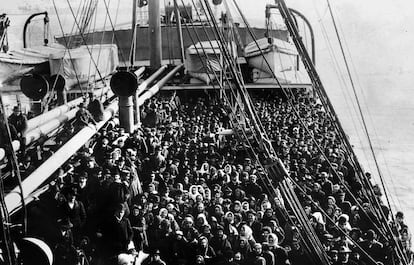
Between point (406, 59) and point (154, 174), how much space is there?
63.8 metres

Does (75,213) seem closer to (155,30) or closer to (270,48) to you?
(155,30)

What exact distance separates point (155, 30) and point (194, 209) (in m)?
10.7

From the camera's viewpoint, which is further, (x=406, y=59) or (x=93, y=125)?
(x=406, y=59)

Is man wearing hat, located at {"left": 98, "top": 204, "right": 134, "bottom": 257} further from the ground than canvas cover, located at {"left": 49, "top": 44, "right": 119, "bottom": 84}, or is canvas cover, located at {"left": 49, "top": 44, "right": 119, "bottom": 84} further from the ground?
canvas cover, located at {"left": 49, "top": 44, "right": 119, "bottom": 84}

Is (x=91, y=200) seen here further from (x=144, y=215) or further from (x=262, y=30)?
(x=262, y=30)

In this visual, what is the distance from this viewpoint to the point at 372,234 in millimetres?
6410

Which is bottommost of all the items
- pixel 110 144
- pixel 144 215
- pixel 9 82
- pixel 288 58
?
pixel 144 215

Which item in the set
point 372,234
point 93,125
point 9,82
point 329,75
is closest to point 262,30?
point 9,82

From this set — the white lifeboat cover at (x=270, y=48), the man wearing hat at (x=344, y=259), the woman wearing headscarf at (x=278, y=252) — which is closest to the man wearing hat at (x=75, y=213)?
the woman wearing headscarf at (x=278, y=252)

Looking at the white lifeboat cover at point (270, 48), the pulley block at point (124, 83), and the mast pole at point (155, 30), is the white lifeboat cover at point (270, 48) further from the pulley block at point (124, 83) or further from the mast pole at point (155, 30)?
the pulley block at point (124, 83)

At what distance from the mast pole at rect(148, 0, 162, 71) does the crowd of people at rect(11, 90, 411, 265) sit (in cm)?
662

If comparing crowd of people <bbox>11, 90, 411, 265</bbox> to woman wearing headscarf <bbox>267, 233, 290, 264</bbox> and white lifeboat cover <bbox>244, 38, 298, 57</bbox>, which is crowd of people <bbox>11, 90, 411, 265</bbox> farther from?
white lifeboat cover <bbox>244, 38, 298, 57</bbox>

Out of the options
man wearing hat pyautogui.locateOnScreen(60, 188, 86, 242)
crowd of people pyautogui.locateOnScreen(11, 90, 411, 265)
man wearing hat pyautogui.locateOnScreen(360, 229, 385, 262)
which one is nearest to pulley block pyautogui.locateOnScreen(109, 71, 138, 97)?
crowd of people pyautogui.locateOnScreen(11, 90, 411, 265)

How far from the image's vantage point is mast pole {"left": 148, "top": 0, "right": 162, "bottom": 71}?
1589 cm
